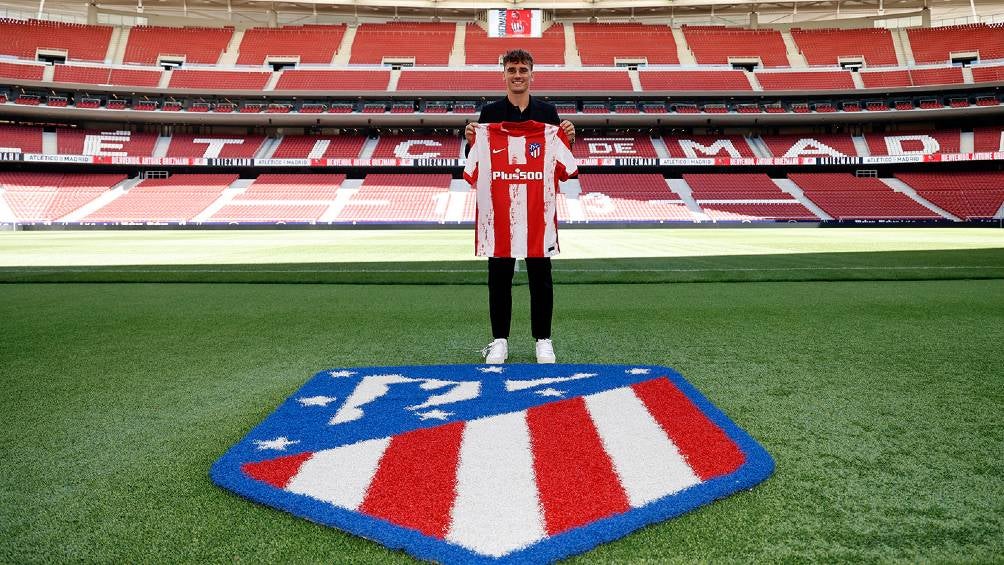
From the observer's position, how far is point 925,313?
14.5 feet

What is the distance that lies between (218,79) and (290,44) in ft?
19.4

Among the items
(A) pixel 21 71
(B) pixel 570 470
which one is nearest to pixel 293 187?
(A) pixel 21 71

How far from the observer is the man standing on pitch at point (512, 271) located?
315 centimetres

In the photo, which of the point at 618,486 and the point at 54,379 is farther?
the point at 54,379

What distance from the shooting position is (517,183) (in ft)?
11.1

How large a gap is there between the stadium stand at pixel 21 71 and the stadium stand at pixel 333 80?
1310cm

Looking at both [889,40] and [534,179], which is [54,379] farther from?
[889,40]

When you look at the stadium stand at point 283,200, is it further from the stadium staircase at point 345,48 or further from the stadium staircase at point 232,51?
the stadium staircase at point 232,51

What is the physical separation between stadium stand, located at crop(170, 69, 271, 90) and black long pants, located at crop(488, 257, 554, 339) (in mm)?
38656

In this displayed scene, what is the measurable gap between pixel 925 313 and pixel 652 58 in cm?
4015

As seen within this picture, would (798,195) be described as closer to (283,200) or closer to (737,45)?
(737,45)

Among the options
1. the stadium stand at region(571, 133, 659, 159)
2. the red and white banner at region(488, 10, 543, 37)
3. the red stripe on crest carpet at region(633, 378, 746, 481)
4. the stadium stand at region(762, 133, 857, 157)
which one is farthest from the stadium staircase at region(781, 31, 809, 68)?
the red stripe on crest carpet at region(633, 378, 746, 481)

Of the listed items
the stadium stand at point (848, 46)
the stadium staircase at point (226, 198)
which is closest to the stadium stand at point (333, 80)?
the stadium staircase at point (226, 198)

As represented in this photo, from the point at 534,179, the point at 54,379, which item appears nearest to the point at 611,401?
the point at 534,179
